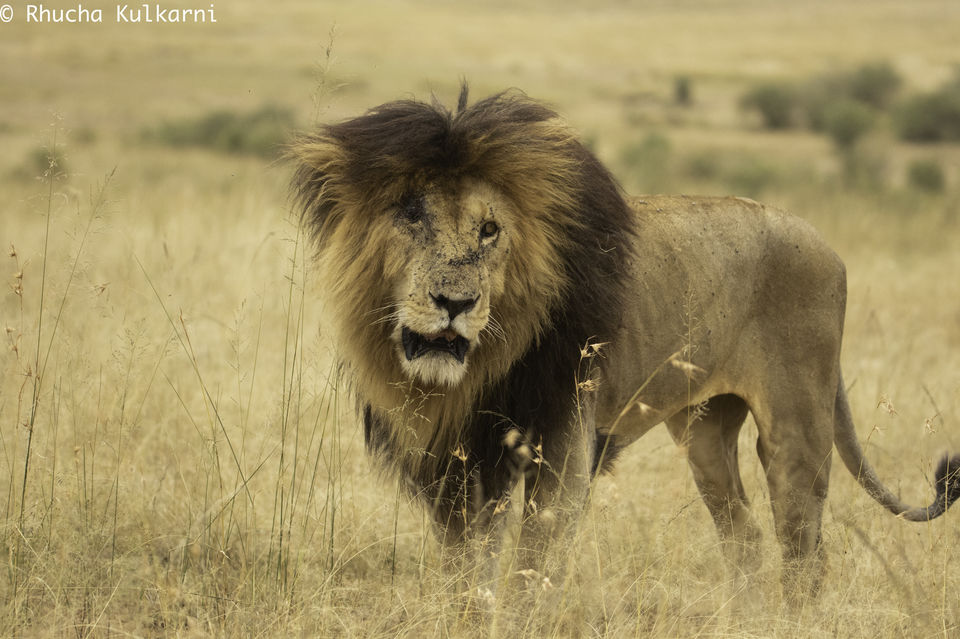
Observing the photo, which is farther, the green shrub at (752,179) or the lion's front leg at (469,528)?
the green shrub at (752,179)

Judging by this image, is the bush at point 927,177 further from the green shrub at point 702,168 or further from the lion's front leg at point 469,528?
the lion's front leg at point 469,528

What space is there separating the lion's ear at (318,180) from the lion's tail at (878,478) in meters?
2.19

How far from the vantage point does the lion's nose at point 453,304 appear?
2.94 m

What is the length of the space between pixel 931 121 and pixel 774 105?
5.75 m

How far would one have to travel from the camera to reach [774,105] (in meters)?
32.6

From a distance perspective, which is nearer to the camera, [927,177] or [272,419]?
[272,419]

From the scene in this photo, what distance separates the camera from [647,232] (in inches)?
152

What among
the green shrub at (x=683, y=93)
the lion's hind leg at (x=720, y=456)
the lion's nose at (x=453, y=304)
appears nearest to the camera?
the lion's nose at (x=453, y=304)

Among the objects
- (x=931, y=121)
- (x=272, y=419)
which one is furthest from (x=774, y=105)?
(x=272, y=419)

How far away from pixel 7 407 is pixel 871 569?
3807mm

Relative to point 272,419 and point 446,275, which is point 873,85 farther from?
point 446,275

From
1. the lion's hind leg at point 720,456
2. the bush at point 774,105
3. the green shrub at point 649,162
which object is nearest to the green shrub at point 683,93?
the bush at point 774,105

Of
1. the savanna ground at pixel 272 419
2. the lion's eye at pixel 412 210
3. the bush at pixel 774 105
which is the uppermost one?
the bush at pixel 774 105

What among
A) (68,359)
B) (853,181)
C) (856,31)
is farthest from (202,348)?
(856,31)
